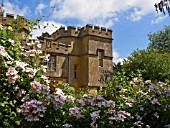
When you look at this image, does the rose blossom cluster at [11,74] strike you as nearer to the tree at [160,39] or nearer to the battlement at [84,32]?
the battlement at [84,32]

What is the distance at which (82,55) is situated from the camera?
24984 mm

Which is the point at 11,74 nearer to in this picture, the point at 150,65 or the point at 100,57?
the point at 100,57

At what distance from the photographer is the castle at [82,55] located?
23344mm

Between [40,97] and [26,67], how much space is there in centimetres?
42

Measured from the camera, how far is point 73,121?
3.65 m

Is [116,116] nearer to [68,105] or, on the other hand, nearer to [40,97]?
[68,105]

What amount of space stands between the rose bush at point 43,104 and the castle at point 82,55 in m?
18.8

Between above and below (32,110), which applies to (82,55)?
above

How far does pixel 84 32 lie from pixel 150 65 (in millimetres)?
7179

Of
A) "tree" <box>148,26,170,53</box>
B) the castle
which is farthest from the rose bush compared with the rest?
"tree" <box>148,26,170,53</box>

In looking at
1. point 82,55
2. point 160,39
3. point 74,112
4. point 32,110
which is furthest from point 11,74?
point 160,39

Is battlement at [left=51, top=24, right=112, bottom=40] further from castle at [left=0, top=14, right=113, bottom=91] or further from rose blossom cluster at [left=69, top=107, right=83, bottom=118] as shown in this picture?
rose blossom cluster at [left=69, top=107, right=83, bottom=118]

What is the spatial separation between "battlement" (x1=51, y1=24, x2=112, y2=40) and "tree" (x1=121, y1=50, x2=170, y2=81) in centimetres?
385

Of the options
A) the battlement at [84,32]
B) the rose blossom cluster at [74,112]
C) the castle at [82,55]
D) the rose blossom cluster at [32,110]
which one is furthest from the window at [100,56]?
the rose blossom cluster at [32,110]
